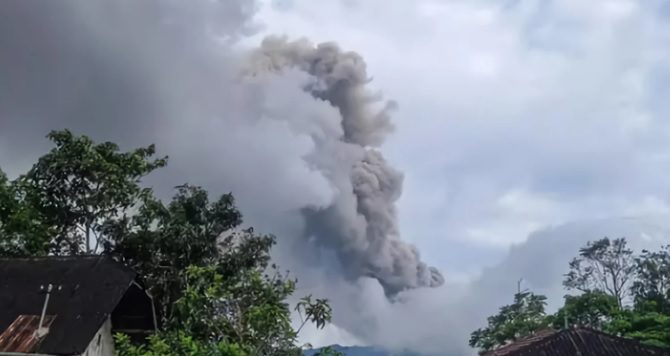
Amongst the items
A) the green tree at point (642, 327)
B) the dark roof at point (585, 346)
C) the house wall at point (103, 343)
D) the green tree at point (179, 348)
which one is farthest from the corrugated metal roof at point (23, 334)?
the green tree at point (642, 327)

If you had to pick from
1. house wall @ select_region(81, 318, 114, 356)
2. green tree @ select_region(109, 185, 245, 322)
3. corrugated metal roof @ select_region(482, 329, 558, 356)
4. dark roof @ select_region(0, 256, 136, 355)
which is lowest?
corrugated metal roof @ select_region(482, 329, 558, 356)

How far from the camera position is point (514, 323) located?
4328 cm

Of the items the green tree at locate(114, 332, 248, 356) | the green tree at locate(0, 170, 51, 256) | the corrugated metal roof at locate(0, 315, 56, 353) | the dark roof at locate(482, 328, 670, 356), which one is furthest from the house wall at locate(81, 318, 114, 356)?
the dark roof at locate(482, 328, 670, 356)

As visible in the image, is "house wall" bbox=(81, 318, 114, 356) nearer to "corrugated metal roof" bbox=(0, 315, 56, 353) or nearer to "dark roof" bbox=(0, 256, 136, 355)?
"dark roof" bbox=(0, 256, 136, 355)

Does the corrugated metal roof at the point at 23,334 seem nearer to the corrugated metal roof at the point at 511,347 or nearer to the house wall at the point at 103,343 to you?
the house wall at the point at 103,343

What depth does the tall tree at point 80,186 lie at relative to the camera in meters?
28.6

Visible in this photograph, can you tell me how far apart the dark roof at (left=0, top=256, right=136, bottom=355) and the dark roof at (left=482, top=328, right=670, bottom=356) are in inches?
455

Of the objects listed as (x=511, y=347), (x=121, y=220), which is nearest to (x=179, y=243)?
(x=121, y=220)

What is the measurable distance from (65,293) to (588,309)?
31201mm

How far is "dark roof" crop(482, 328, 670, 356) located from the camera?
19281 mm

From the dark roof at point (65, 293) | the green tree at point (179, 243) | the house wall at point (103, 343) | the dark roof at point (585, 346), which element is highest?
the green tree at point (179, 243)

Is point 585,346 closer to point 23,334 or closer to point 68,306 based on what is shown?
point 68,306

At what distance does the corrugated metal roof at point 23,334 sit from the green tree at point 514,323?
28.1 m

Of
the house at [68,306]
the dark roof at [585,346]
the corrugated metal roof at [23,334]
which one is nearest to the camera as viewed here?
the dark roof at [585,346]
